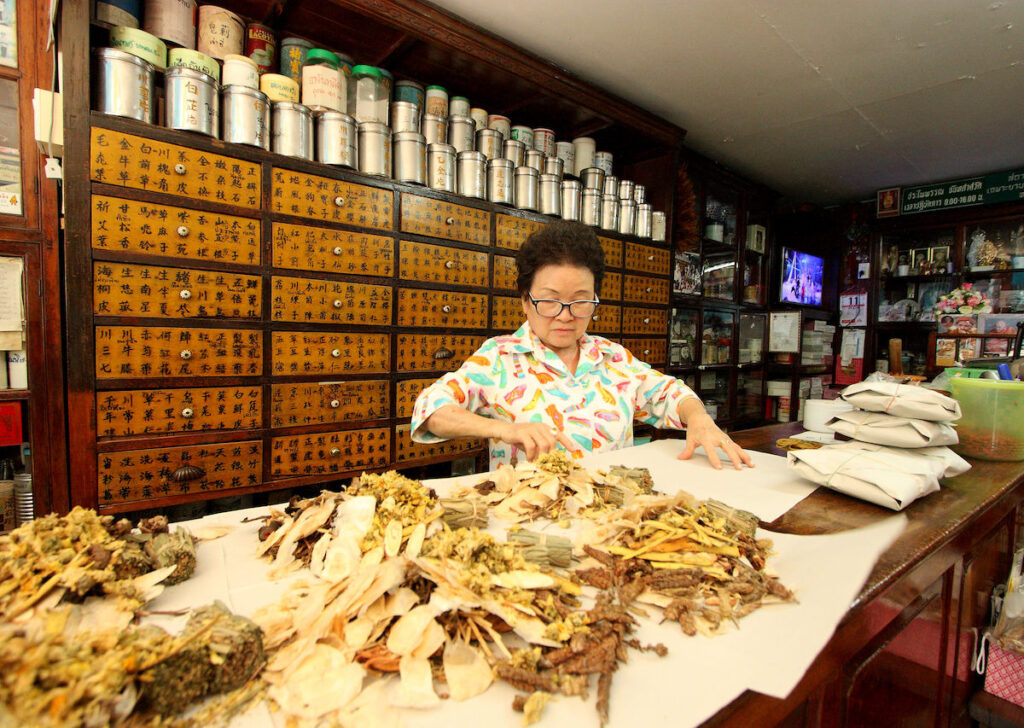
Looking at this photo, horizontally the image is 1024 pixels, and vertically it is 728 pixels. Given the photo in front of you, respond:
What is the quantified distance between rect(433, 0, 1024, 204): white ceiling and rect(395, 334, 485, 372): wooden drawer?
67.9 inches

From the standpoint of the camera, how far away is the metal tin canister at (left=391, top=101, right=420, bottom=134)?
8.08ft

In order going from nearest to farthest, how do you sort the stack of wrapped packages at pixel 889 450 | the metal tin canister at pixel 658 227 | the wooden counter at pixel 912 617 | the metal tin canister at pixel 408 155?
1. the wooden counter at pixel 912 617
2. the stack of wrapped packages at pixel 889 450
3. the metal tin canister at pixel 408 155
4. the metal tin canister at pixel 658 227

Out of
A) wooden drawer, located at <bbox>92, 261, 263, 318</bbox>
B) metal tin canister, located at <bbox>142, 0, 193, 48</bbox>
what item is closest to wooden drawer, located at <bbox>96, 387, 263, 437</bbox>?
wooden drawer, located at <bbox>92, 261, 263, 318</bbox>

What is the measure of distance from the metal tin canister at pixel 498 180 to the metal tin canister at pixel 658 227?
57.5 inches

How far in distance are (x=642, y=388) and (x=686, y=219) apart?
278cm

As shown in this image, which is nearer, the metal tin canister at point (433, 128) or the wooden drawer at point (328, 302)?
the wooden drawer at point (328, 302)

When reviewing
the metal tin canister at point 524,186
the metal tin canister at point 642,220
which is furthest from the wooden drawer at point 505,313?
the metal tin canister at point 642,220

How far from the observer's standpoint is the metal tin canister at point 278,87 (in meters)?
2.14

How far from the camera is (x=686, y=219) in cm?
416

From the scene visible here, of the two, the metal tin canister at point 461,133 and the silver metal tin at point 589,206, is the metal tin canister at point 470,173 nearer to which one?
the metal tin canister at point 461,133

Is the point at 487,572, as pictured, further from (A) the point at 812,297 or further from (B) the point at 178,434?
(A) the point at 812,297

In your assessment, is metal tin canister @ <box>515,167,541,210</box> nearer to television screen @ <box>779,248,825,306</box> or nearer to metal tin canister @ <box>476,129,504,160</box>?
metal tin canister @ <box>476,129,504,160</box>

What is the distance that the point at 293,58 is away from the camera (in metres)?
2.31

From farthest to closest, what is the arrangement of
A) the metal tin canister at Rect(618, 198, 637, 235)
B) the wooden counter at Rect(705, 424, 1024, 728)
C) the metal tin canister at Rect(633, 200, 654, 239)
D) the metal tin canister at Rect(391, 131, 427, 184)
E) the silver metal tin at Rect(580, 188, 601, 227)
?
the metal tin canister at Rect(633, 200, 654, 239) < the metal tin canister at Rect(618, 198, 637, 235) < the silver metal tin at Rect(580, 188, 601, 227) < the metal tin canister at Rect(391, 131, 427, 184) < the wooden counter at Rect(705, 424, 1024, 728)
